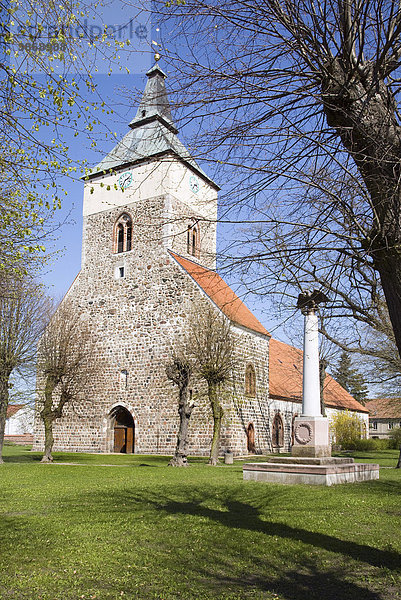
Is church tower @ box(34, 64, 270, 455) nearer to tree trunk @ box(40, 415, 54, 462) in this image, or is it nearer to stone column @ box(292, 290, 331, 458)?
tree trunk @ box(40, 415, 54, 462)

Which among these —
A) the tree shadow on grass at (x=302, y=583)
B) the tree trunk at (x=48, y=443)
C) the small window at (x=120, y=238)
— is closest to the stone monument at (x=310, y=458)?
the tree shadow on grass at (x=302, y=583)

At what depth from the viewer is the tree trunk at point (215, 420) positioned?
20547mm

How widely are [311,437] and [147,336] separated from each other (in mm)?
14303

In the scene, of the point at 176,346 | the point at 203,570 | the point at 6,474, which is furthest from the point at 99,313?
the point at 203,570

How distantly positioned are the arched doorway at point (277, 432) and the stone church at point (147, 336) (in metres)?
0.06

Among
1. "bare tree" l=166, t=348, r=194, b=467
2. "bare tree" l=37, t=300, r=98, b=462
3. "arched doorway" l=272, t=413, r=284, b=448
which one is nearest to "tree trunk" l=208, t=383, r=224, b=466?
"bare tree" l=166, t=348, r=194, b=467

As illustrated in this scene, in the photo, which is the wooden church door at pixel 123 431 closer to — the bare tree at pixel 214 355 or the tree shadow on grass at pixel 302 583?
the bare tree at pixel 214 355

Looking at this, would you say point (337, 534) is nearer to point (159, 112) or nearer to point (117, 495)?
point (117, 495)

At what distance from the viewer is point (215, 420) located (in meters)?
21.5

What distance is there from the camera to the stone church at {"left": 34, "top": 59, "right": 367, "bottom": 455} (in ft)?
82.2

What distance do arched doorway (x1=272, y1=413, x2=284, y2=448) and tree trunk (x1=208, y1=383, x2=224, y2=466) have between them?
28.9ft

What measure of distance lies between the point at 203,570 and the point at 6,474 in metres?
11.5

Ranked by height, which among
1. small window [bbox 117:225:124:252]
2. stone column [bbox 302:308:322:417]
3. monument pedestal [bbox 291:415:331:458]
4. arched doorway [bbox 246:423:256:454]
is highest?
small window [bbox 117:225:124:252]

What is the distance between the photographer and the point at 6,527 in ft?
23.5
